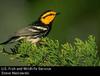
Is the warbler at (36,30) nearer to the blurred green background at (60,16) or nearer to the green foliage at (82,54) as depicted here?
the blurred green background at (60,16)

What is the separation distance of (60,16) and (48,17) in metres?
0.06

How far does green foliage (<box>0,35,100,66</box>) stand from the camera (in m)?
1.44

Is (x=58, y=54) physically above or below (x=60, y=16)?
below

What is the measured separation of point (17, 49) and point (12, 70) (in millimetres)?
84

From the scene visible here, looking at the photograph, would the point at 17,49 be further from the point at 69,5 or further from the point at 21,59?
the point at 69,5

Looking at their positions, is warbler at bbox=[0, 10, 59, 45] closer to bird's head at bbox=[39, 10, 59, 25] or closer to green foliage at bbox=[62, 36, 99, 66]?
bird's head at bbox=[39, 10, 59, 25]

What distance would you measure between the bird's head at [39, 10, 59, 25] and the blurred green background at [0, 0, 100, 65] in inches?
0.6

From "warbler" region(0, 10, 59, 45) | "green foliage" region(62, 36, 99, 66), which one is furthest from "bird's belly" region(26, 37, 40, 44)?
"green foliage" region(62, 36, 99, 66)

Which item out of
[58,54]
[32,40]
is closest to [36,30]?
[32,40]

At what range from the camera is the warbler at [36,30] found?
155cm

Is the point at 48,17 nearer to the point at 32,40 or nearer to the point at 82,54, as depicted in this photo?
the point at 32,40

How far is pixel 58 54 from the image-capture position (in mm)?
1446

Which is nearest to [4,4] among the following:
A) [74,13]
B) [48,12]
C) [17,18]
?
[17,18]

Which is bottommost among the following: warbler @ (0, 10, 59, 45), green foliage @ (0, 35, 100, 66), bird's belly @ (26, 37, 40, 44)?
green foliage @ (0, 35, 100, 66)
